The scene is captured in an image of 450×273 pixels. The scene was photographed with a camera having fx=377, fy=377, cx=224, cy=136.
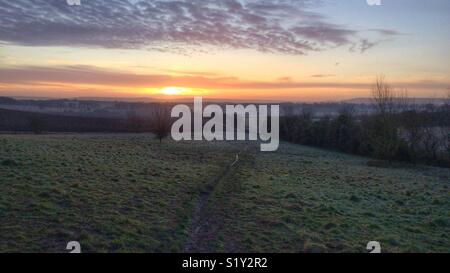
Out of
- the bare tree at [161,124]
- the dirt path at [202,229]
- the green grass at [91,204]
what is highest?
the bare tree at [161,124]

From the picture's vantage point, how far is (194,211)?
50.0 feet

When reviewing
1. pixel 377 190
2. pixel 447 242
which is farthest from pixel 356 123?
pixel 447 242

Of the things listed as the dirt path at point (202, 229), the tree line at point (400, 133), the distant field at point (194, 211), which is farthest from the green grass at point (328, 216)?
the tree line at point (400, 133)

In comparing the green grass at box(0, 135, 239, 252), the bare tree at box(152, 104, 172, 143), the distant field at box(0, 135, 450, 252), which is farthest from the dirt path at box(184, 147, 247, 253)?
the bare tree at box(152, 104, 172, 143)

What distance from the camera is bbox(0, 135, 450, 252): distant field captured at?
11.3 metres

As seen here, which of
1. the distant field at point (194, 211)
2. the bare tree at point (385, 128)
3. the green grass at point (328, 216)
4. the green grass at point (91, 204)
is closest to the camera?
the green grass at point (91, 204)

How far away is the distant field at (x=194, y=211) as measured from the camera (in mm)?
11320

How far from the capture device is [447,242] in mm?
12969

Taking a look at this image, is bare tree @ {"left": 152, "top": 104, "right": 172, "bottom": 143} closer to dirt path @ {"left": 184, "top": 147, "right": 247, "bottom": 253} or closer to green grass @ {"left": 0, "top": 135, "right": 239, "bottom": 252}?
green grass @ {"left": 0, "top": 135, "right": 239, "bottom": 252}

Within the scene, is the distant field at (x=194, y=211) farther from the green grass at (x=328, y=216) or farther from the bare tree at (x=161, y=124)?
the bare tree at (x=161, y=124)

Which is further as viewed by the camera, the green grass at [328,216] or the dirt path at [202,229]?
the green grass at [328,216]

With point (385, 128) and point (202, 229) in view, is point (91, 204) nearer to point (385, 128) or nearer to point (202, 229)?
point (202, 229)

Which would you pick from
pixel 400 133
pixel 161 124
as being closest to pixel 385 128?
pixel 400 133

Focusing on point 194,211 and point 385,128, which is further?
point 385,128
